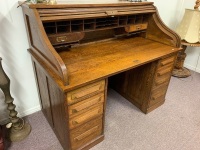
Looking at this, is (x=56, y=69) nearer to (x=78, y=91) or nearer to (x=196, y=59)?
(x=78, y=91)

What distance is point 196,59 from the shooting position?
276 cm

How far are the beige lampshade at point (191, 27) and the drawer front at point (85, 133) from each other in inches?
70.2

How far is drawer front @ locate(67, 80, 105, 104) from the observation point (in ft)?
3.43

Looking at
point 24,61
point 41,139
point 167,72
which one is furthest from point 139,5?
point 41,139

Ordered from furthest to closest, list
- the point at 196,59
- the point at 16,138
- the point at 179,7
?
the point at 196,59 < the point at 179,7 < the point at 16,138

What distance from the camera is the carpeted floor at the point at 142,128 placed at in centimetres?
149

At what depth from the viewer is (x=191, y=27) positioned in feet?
7.32

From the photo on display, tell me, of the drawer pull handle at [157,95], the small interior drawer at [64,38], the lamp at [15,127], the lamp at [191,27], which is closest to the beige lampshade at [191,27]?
the lamp at [191,27]

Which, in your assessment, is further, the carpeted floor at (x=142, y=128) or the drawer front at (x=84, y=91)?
the carpeted floor at (x=142, y=128)

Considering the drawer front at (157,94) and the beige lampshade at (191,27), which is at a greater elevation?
the beige lampshade at (191,27)

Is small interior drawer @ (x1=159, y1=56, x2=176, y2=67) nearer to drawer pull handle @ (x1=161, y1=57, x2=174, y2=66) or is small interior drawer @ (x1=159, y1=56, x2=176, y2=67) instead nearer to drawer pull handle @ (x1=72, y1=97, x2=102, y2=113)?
drawer pull handle @ (x1=161, y1=57, x2=174, y2=66)

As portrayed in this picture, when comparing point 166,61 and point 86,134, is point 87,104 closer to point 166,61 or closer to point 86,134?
point 86,134

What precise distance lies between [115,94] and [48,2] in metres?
1.41

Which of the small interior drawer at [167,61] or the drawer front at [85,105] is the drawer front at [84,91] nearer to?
the drawer front at [85,105]
